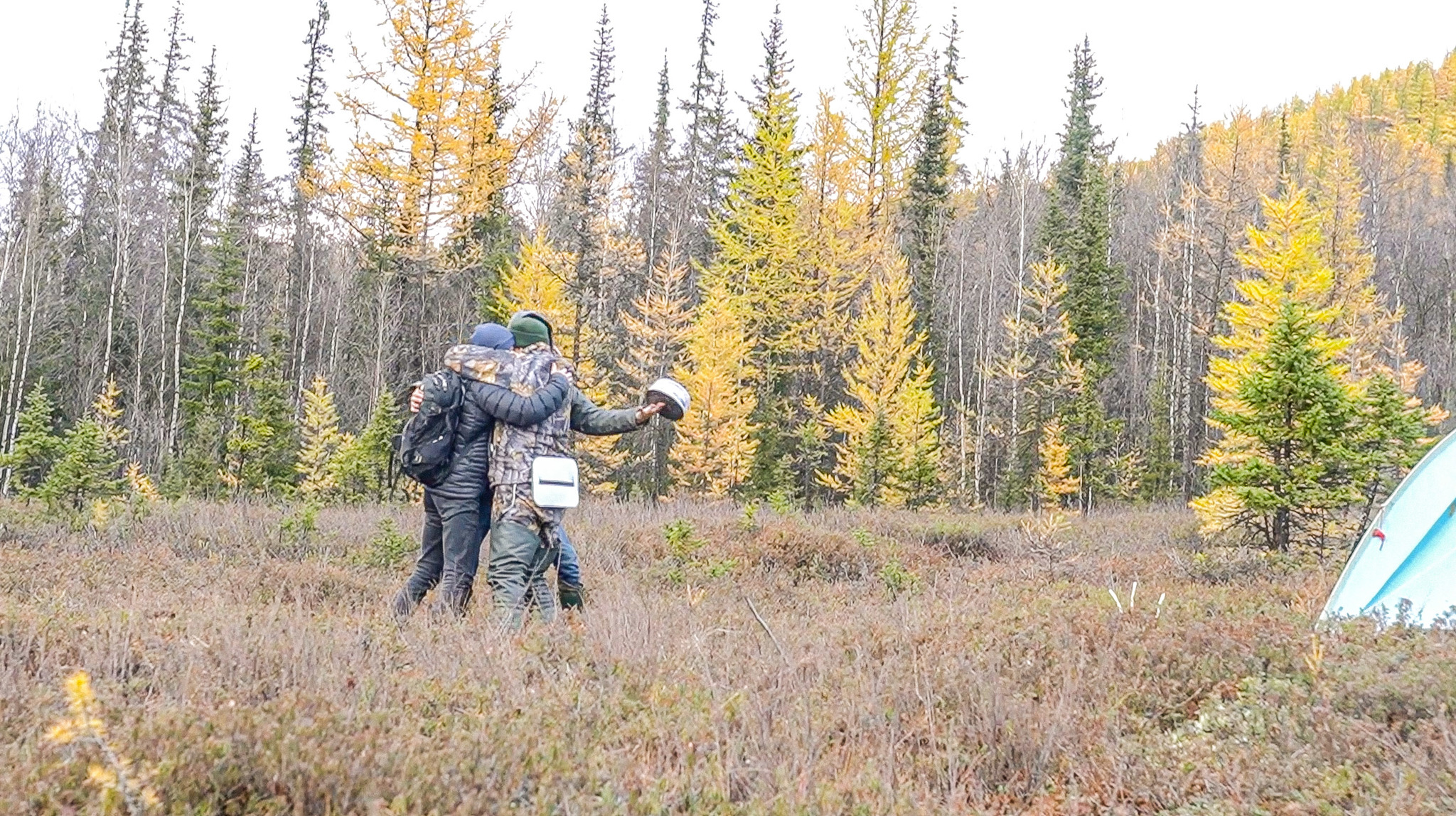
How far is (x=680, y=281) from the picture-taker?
938 inches

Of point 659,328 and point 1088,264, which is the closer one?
point 659,328

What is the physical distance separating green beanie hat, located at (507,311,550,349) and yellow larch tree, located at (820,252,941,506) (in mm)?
16266

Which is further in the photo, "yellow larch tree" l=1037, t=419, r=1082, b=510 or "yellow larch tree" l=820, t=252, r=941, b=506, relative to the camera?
"yellow larch tree" l=1037, t=419, r=1082, b=510

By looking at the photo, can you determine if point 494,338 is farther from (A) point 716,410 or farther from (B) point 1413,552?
(A) point 716,410

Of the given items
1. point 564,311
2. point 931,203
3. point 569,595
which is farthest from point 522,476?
point 931,203

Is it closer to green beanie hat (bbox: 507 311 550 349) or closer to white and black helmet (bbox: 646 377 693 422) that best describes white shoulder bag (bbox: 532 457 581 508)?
white and black helmet (bbox: 646 377 693 422)

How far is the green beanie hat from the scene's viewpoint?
512 cm

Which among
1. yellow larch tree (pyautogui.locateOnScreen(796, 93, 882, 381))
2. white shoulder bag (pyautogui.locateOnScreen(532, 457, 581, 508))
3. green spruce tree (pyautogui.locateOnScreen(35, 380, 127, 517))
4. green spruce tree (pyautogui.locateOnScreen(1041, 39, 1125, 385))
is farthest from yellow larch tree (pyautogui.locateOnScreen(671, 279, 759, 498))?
white shoulder bag (pyautogui.locateOnScreen(532, 457, 581, 508))

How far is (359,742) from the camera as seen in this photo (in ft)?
8.13

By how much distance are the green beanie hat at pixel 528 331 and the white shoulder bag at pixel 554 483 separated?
0.65 m

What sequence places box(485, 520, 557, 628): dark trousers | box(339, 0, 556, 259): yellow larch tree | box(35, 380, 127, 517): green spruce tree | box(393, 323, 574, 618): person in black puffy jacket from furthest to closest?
box(339, 0, 556, 259): yellow larch tree < box(35, 380, 127, 517): green spruce tree < box(393, 323, 574, 618): person in black puffy jacket < box(485, 520, 557, 628): dark trousers

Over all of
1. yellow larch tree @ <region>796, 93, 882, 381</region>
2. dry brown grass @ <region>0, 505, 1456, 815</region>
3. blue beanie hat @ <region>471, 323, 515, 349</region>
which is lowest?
dry brown grass @ <region>0, 505, 1456, 815</region>

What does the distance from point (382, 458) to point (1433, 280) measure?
4238 cm

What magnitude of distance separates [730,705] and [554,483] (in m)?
1.88
